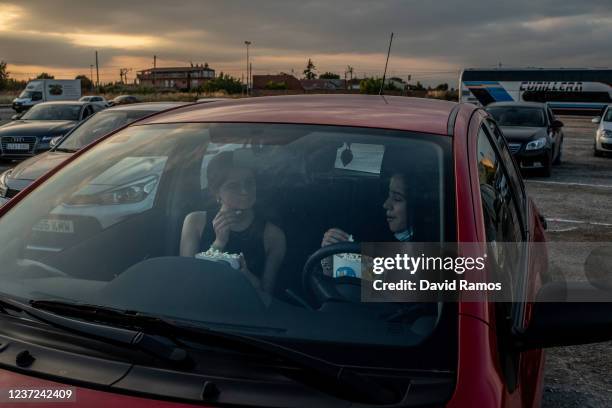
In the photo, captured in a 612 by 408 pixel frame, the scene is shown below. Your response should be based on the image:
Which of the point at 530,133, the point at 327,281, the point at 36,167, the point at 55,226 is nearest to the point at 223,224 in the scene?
A: the point at 327,281

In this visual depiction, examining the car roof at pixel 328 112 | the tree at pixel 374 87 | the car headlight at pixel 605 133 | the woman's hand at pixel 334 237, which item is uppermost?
the car roof at pixel 328 112

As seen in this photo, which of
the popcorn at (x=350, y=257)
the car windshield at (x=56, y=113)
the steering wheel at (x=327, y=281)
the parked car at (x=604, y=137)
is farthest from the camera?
the parked car at (x=604, y=137)

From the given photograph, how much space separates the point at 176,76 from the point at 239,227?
163 m

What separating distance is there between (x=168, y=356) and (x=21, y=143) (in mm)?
13848

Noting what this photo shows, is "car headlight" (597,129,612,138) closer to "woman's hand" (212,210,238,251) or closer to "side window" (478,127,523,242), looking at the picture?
"side window" (478,127,523,242)

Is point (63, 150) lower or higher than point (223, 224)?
lower

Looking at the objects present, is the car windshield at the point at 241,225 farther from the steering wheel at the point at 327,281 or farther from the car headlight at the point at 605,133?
the car headlight at the point at 605,133

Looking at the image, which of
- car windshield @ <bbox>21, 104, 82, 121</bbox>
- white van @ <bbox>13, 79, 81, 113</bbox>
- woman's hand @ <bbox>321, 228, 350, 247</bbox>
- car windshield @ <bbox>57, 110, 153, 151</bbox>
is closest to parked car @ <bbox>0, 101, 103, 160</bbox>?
car windshield @ <bbox>21, 104, 82, 121</bbox>

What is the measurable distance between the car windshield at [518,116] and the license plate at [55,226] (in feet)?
44.8

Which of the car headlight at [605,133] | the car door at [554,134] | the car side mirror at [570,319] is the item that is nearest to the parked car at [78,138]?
the car side mirror at [570,319]

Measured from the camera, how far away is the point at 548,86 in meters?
43.6

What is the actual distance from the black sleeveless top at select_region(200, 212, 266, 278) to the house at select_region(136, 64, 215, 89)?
152855 mm

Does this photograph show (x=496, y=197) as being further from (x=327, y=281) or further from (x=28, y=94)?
(x=28, y=94)

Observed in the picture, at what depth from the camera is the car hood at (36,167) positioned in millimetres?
7570
